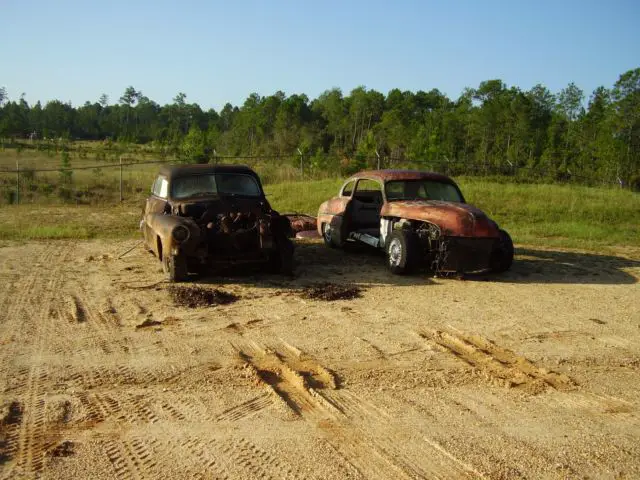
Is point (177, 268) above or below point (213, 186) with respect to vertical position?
below

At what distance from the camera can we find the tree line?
3956 centimetres

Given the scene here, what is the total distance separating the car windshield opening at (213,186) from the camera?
9.75 metres

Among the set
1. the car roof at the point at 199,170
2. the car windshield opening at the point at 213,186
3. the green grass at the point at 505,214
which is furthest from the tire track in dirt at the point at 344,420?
the green grass at the point at 505,214

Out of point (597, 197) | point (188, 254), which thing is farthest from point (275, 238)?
point (597, 197)

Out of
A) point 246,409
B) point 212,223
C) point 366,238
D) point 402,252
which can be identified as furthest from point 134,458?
point 366,238

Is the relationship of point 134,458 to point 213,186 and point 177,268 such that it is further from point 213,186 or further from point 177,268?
point 213,186

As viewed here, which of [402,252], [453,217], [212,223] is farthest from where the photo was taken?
[402,252]

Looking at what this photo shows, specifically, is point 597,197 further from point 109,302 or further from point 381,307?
point 109,302

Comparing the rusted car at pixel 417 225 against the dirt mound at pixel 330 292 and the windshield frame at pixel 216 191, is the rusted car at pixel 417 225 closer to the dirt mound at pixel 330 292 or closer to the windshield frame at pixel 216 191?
the dirt mound at pixel 330 292

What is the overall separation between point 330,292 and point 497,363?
305cm

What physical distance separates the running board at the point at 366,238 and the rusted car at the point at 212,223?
193 cm

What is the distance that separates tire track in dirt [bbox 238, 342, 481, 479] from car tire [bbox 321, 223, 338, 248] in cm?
615

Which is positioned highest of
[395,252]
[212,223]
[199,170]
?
[199,170]

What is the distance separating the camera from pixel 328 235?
39.5 ft
